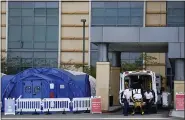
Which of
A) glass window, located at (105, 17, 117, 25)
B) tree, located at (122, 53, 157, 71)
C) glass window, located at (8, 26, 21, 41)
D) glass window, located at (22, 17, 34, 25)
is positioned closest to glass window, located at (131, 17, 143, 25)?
glass window, located at (105, 17, 117, 25)

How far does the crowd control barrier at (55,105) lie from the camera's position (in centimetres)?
2583

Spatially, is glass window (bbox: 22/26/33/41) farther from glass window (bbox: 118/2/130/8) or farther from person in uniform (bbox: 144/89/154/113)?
person in uniform (bbox: 144/89/154/113)

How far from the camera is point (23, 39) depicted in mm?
56094

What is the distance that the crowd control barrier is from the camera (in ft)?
→ 84.7

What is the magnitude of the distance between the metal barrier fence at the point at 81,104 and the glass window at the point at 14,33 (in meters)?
31.5

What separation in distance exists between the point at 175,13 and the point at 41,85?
96.7 ft

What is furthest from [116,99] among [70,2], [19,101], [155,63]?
[70,2]

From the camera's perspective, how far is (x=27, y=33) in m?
56.2

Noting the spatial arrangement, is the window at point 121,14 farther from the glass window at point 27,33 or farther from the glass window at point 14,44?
the glass window at point 14,44

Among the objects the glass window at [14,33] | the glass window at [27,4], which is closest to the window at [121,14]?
the glass window at [27,4]

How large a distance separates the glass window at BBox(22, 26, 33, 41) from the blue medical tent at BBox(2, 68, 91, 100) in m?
27.2

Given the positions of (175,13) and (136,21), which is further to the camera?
(136,21)

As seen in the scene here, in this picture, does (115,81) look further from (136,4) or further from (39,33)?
(39,33)

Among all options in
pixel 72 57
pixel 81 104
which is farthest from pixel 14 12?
pixel 81 104
